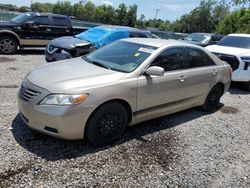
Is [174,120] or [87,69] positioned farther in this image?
[174,120]

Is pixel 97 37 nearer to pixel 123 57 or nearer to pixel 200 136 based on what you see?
pixel 123 57

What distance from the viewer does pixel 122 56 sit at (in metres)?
4.59

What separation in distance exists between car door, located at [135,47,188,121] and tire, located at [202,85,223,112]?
3.20 ft

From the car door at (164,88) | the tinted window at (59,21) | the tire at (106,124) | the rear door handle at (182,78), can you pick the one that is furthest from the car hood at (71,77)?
the tinted window at (59,21)

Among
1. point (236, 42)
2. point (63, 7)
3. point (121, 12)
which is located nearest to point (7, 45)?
point (236, 42)

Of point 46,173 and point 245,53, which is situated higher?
point 245,53

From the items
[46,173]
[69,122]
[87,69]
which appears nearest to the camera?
[46,173]

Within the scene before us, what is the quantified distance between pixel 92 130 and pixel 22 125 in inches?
53.6

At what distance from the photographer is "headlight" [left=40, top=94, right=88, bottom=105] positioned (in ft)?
11.2

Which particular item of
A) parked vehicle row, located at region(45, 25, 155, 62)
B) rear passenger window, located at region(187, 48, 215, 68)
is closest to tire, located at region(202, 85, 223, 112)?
rear passenger window, located at region(187, 48, 215, 68)

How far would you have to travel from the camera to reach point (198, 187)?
3.32 m

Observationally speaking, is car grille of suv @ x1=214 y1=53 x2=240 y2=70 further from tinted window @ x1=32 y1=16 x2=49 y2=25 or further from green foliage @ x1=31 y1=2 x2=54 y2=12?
green foliage @ x1=31 y1=2 x2=54 y2=12

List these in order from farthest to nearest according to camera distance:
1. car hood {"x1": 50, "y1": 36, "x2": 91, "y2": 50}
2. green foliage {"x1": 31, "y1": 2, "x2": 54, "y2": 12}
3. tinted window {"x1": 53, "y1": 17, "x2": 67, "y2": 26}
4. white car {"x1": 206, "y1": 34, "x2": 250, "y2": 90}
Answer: green foliage {"x1": 31, "y1": 2, "x2": 54, "y2": 12}
tinted window {"x1": 53, "y1": 17, "x2": 67, "y2": 26}
car hood {"x1": 50, "y1": 36, "x2": 91, "y2": 50}
white car {"x1": 206, "y1": 34, "x2": 250, "y2": 90}

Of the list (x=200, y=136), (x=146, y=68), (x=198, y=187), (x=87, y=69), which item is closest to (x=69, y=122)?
(x=87, y=69)
